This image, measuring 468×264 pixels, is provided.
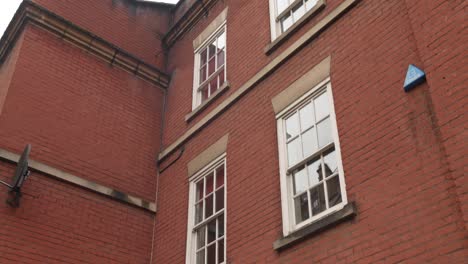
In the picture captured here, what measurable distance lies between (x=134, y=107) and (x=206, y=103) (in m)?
1.83

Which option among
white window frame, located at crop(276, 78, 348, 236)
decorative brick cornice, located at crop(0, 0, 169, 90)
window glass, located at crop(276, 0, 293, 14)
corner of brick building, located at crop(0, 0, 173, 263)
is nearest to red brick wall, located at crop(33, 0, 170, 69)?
corner of brick building, located at crop(0, 0, 173, 263)

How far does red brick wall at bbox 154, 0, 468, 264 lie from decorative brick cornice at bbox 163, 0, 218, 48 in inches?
97.6

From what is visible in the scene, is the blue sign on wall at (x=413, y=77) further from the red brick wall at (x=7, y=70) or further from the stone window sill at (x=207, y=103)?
the red brick wall at (x=7, y=70)

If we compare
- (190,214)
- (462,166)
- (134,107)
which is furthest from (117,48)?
(462,166)

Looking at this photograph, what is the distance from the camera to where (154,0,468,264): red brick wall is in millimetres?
5543

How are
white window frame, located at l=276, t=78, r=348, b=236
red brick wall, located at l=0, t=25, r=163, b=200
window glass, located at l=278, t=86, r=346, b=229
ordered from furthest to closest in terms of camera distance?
red brick wall, located at l=0, t=25, r=163, b=200
window glass, located at l=278, t=86, r=346, b=229
white window frame, located at l=276, t=78, r=348, b=236

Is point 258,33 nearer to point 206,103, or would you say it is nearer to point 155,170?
point 206,103

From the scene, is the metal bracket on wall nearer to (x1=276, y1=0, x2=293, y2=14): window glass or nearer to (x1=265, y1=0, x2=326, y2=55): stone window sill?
(x1=265, y1=0, x2=326, y2=55): stone window sill

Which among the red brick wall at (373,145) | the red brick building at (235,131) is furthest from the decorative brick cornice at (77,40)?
the red brick wall at (373,145)

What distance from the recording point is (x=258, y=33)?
980 cm

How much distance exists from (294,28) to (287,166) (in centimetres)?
238

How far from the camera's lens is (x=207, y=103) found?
10211 mm

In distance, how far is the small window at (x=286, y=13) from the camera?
912 cm

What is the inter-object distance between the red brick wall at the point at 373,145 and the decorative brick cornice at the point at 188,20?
2.48 metres
